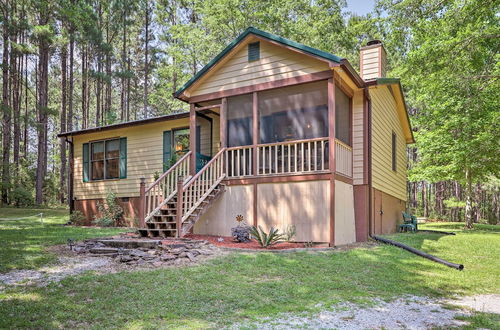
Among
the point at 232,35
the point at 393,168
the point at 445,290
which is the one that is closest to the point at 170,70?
the point at 232,35

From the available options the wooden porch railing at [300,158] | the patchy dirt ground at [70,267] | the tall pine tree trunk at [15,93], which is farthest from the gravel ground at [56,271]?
the tall pine tree trunk at [15,93]

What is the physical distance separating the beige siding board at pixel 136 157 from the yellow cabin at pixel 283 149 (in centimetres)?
85

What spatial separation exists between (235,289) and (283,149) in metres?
4.80

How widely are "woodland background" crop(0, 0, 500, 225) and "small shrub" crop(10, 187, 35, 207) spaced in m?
0.06

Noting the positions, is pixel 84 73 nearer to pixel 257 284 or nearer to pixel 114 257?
pixel 114 257

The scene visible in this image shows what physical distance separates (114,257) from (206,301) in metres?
2.99

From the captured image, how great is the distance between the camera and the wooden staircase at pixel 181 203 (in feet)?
29.3

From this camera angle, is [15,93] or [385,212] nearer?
[385,212]

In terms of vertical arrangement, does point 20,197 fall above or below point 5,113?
below

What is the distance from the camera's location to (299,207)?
8961mm

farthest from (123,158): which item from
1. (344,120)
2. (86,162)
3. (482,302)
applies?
(482,302)

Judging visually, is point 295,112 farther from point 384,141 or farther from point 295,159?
point 384,141

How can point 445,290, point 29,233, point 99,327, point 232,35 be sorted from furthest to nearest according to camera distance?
point 232,35 → point 29,233 → point 445,290 → point 99,327

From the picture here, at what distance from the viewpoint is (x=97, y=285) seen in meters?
5.11
